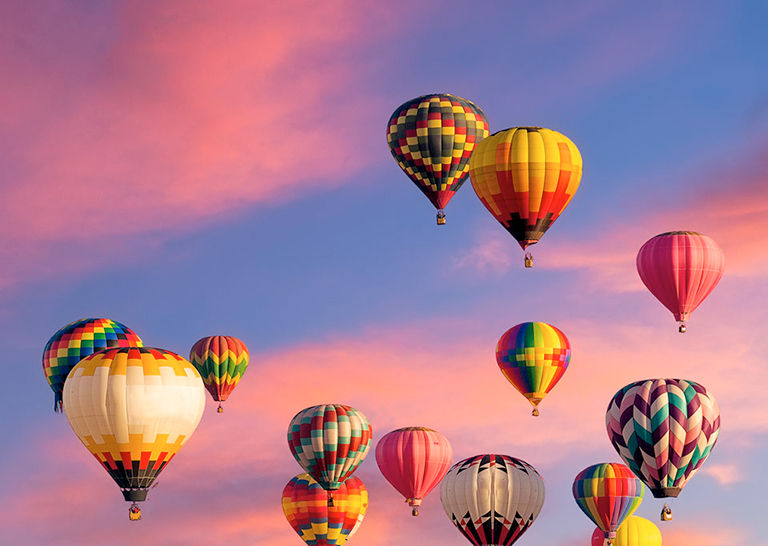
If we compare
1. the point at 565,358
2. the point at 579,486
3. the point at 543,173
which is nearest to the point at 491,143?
the point at 543,173

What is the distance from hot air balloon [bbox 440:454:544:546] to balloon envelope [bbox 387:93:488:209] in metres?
11.0

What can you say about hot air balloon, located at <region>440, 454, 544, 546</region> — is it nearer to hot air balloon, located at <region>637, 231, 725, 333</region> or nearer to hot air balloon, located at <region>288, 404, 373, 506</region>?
hot air balloon, located at <region>288, 404, 373, 506</region>

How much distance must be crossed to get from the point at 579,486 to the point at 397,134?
17753 millimetres

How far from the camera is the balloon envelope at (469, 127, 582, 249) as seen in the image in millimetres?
54844

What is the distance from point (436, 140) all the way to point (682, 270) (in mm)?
11105

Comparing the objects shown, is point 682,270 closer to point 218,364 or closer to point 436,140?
point 436,140

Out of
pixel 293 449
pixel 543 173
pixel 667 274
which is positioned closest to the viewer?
pixel 543 173

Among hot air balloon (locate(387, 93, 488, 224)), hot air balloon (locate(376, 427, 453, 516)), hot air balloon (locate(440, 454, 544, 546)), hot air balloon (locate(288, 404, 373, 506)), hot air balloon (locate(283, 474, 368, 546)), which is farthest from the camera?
hot air balloon (locate(283, 474, 368, 546))

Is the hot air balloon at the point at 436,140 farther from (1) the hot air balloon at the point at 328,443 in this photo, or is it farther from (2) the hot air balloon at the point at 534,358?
(1) the hot air balloon at the point at 328,443

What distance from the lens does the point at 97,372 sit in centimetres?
5081

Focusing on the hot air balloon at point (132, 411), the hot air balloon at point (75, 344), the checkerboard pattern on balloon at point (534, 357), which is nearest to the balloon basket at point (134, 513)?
the hot air balloon at point (132, 411)

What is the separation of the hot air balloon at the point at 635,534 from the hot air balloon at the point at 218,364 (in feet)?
61.6

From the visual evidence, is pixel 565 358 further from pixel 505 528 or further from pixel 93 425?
pixel 93 425

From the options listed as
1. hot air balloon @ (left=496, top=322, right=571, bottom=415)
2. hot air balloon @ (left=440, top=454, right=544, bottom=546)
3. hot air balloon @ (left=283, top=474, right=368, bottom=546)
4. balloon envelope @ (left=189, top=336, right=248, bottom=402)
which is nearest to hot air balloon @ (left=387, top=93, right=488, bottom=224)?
hot air balloon @ (left=496, top=322, right=571, bottom=415)
